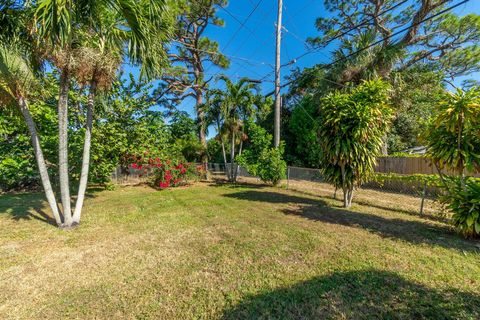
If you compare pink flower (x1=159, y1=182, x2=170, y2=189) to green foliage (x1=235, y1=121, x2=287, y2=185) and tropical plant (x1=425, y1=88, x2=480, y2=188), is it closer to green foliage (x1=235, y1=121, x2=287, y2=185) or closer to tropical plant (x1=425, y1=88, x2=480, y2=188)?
green foliage (x1=235, y1=121, x2=287, y2=185)

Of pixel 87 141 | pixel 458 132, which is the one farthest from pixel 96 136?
pixel 458 132

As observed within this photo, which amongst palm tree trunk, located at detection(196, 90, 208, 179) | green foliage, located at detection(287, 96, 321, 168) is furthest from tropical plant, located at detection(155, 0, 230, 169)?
green foliage, located at detection(287, 96, 321, 168)

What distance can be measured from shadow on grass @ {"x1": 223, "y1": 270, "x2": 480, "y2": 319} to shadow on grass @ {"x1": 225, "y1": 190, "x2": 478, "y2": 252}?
1.89m

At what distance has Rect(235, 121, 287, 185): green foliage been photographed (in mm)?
10820

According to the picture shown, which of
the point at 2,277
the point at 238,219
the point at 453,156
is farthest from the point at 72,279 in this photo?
the point at 453,156

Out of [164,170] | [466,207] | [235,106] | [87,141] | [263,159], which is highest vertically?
[235,106]

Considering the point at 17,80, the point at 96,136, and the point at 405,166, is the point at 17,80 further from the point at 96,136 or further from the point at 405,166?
the point at 405,166

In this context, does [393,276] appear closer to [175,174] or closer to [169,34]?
A: [169,34]

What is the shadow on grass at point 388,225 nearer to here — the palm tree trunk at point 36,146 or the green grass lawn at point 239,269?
the green grass lawn at point 239,269

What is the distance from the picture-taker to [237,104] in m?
12.0

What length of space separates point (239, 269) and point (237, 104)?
10243 millimetres

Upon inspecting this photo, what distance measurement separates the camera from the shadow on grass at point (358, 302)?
2.12 meters

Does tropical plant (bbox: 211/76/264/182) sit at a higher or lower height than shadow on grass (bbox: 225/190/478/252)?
higher

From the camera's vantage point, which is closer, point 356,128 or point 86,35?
point 86,35
